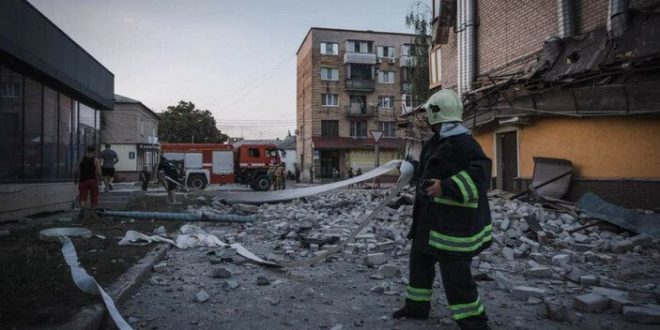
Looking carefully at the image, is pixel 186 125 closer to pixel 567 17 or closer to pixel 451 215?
pixel 567 17

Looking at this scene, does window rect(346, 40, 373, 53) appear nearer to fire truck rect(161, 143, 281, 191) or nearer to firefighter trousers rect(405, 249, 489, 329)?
fire truck rect(161, 143, 281, 191)

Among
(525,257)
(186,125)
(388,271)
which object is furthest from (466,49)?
(186,125)

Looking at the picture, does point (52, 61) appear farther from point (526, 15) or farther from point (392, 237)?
point (526, 15)

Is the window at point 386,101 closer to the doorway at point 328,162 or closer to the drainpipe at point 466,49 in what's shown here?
the doorway at point 328,162

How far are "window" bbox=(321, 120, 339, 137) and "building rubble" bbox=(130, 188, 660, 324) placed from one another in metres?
35.0

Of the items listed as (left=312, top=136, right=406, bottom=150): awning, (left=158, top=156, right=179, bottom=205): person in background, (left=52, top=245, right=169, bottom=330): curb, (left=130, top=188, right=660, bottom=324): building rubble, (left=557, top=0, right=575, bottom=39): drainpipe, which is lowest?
(left=130, top=188, right=660, bottom=324): building rubble

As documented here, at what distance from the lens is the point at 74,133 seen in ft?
44.9

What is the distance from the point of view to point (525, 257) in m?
6.51

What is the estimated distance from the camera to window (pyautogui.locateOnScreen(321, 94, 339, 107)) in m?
46.1

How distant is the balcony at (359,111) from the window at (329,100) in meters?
1.35

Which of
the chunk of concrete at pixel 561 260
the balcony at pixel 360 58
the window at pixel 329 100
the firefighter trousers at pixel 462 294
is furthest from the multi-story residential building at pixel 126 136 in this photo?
the firefighter trousers at pixel 462 294

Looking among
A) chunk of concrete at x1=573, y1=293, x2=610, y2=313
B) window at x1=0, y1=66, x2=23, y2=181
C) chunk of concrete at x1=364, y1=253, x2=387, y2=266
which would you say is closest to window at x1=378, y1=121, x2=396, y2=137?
window at x1=0, y1=66, x2=23, y2=181

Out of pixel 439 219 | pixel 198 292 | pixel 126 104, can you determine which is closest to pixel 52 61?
pixel 198 292

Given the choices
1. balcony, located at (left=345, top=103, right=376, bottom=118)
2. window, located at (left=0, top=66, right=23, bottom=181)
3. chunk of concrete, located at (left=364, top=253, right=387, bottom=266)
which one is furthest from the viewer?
balcony, located at (left=345, top=103, right=376, bottom=118)
